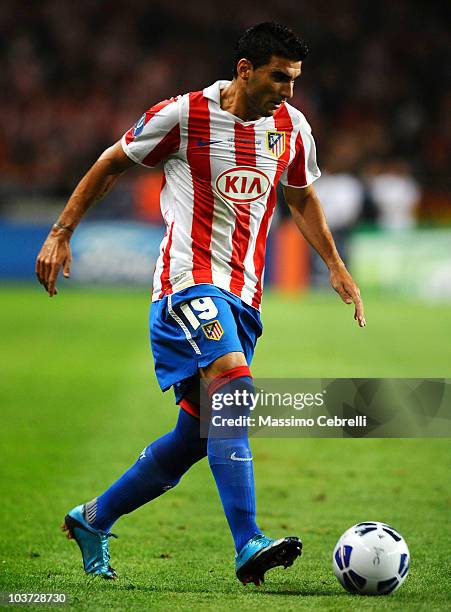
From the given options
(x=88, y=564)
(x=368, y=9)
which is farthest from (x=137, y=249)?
(x=88, y=564)

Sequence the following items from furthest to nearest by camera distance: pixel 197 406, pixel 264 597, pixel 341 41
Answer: pixel 341 41 < pixel 197 406 < pixel 264 597

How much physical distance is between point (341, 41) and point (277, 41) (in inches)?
868

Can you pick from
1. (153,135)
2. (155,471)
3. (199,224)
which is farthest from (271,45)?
(155,471)

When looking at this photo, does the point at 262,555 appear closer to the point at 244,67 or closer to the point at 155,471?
the point at 155,471

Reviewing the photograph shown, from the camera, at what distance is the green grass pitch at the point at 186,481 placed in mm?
4484

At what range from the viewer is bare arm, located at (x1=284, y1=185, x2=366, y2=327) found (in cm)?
514

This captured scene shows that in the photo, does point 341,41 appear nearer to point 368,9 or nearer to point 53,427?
point 368,9

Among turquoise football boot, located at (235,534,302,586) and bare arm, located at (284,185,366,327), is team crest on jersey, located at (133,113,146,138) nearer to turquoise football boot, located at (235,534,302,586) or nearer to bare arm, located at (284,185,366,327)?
bare arm, located at (284,185,366,327)

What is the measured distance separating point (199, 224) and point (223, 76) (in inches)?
810

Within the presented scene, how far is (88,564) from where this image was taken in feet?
15.8

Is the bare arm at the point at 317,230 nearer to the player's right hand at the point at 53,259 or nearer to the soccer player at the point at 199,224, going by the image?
the soccer player at the point at 199,224

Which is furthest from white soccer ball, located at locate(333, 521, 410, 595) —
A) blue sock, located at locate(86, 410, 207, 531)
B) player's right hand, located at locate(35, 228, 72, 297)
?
player's right hand, located at locate(35, 228, 72, 297)

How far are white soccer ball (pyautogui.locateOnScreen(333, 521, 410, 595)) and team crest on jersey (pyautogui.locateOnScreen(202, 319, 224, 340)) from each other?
0.96m

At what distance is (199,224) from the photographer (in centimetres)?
482
